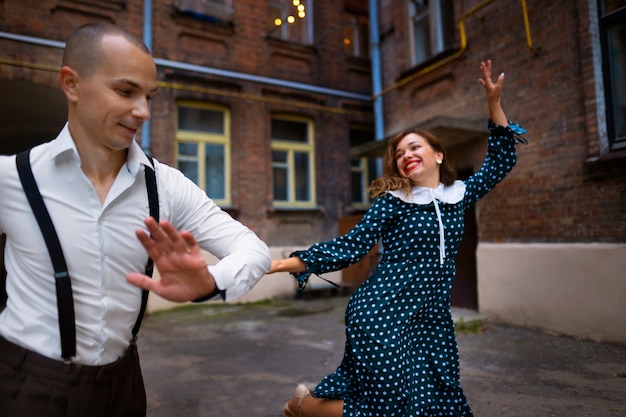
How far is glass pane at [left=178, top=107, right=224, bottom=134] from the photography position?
8.94m

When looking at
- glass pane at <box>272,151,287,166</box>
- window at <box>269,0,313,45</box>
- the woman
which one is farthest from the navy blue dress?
window at <box>269,0,313,45</box>

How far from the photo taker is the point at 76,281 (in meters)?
1.29

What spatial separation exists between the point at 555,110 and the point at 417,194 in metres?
4.02

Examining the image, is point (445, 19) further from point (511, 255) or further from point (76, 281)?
point (76, 281)

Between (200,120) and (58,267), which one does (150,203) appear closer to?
(58,267)

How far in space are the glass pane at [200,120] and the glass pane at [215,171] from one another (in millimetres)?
348

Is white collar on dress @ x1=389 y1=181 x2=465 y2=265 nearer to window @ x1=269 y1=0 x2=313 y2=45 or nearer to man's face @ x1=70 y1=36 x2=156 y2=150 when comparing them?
man's face @ x1=70 y1=36 x2=156 y2=150

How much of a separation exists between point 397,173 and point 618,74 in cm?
395

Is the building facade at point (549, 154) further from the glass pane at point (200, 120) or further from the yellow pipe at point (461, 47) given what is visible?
the glass pane at point (200, 120)

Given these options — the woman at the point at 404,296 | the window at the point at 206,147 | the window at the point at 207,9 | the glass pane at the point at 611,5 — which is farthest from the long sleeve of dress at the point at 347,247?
the window at the point at 207,9

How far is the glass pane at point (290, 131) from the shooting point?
9.98m

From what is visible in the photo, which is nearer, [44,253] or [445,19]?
[44,253]

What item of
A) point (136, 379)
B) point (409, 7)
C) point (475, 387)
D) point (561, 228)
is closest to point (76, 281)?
point (136, 379)

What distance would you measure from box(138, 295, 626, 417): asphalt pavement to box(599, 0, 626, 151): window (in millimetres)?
2295
